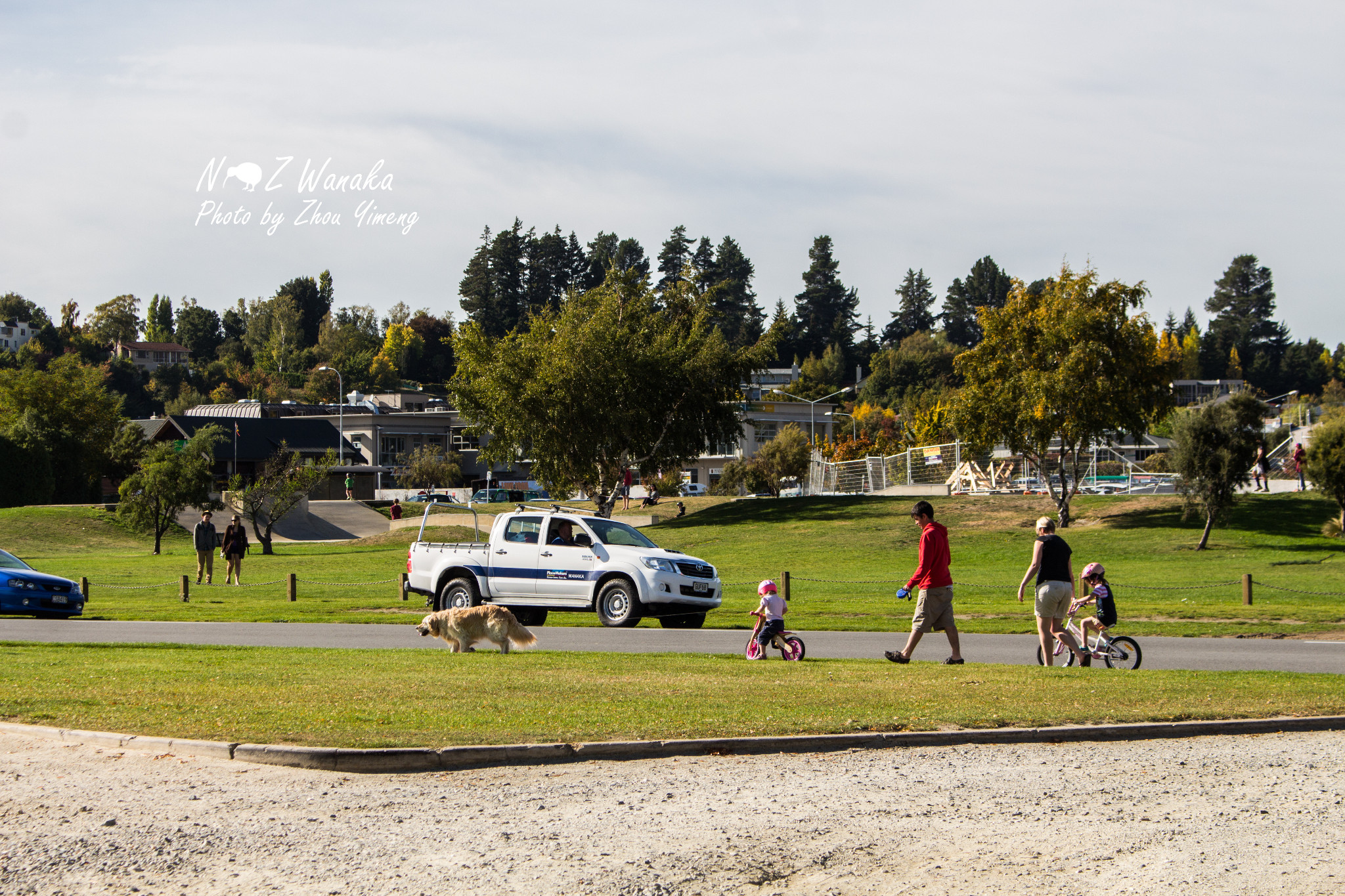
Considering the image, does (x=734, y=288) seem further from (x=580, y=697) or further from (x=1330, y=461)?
(x=580, y=697)

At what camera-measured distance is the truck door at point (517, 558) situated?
19.3 m

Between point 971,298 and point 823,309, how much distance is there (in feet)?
84.9

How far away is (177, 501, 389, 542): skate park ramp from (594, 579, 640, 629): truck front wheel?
142ft

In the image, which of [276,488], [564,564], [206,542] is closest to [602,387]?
[276,488]

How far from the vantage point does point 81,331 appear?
174 metres

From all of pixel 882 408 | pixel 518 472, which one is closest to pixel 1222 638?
pixel 518 472

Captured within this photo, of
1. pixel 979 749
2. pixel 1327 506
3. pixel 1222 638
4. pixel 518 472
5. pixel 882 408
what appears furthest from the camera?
pixel 882 408

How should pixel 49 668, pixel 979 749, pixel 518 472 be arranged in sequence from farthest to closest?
pixel 518 472, pixel 49 668, pixel 979 749

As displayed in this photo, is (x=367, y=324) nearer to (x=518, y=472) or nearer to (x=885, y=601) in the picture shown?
(x=518, y=472)

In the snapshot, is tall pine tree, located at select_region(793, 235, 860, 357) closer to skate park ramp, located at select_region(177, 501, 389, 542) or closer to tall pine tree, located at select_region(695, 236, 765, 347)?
tall pine tree, located at select_region(695, 236, 765, 347)

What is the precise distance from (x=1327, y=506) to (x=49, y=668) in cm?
3923

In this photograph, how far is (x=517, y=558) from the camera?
19.3 m

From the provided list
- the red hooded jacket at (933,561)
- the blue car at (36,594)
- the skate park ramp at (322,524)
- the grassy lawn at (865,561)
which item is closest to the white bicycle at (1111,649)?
the red hooded jacket at (933,561)

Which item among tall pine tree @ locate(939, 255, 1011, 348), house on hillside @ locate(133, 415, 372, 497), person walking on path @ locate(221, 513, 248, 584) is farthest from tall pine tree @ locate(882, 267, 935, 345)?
person walking on path @ locate(221, 513, 248, 584)
